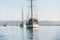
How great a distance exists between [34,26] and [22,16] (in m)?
3.38

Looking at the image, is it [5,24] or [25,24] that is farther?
[5,24]

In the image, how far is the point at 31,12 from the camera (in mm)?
46188

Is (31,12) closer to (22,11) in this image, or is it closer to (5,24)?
(22,11)

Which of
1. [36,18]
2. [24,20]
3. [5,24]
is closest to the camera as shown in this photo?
[36,18]

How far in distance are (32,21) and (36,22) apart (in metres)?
0.89

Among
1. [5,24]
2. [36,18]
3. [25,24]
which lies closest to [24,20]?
[25,24]

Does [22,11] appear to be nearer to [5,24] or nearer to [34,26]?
[34,26]

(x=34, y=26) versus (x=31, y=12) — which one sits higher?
(x=31, y=12)

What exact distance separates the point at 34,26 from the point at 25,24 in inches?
126

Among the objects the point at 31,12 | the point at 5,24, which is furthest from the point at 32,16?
the point at 5,24

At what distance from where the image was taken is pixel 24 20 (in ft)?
158

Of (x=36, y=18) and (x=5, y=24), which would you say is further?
(x=5, y=24)

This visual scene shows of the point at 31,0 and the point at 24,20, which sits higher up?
the point at 31,0

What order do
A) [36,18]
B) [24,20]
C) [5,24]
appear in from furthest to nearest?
1. [5,24]
2. [24,20]
3. [36,18]
